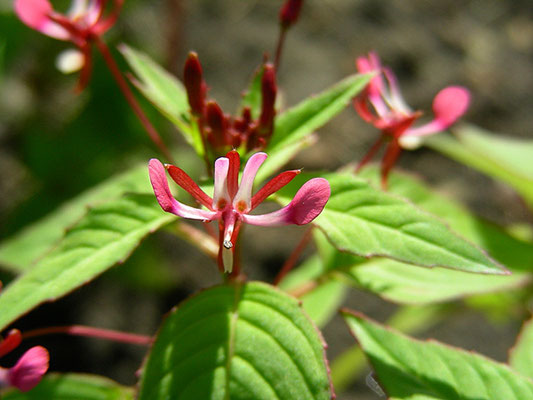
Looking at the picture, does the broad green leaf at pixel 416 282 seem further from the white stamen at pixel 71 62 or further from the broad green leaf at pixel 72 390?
the white stamen at pixel 71 62

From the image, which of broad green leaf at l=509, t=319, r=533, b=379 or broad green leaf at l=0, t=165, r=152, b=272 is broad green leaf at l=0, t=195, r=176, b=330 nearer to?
broad green leaf at l=0, t=165, r=152, b=272

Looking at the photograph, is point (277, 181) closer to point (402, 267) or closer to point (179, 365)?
point (179, 365)

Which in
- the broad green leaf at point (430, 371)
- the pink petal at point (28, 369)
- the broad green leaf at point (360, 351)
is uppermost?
the broad green leaf at point (360, 351)

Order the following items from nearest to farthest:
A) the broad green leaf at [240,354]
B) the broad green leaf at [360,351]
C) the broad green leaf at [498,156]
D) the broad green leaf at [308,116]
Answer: the broad green leaf at [240,354] < the broad green leaf at [308,116] < the broad green leaf at [498,156] < the broad green leaf at [360,351]

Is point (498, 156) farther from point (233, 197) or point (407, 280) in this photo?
point (233, 197)

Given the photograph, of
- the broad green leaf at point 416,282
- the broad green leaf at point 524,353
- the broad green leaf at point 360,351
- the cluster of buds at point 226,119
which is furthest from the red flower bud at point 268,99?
the broad green leaf at point 360,351

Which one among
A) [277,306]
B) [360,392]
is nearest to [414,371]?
[277,306]
